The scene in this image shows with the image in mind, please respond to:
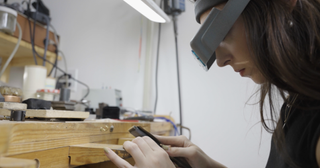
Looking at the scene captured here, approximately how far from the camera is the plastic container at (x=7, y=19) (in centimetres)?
124

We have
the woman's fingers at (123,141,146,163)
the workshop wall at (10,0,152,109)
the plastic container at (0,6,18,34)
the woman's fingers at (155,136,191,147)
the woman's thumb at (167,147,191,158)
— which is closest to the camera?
the woman's fingers at (123,141,146,163)

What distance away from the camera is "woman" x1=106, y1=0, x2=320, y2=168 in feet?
1.53

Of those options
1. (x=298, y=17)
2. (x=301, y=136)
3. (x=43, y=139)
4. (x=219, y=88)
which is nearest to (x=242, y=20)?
(x=298, y=17)

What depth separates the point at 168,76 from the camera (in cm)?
161

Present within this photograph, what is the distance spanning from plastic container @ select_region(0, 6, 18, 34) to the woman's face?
1.17 m

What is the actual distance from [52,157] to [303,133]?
57 cm

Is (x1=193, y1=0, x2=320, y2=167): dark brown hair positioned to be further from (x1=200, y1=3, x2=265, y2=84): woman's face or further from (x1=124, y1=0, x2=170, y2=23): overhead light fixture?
(x1=124, y1=0, x2=170, y2=23): overhead light fixture

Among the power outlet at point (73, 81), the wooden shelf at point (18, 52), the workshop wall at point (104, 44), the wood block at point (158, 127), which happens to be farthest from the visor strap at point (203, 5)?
the power outlet at point (73, 81)

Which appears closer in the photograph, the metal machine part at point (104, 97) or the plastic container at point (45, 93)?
the plastic container at point (45, 93)

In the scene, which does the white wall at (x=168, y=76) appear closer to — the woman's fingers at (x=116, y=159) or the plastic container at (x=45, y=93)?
the plastic container at (x=45, y=93)

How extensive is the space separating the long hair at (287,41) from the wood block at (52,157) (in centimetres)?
50

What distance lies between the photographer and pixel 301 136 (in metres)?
0.53

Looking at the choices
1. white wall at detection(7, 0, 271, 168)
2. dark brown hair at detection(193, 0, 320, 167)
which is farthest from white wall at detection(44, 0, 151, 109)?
dark brown hair at detection(193, 0, 320, 167)

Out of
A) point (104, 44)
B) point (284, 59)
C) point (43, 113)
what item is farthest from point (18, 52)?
point (284, 59)
